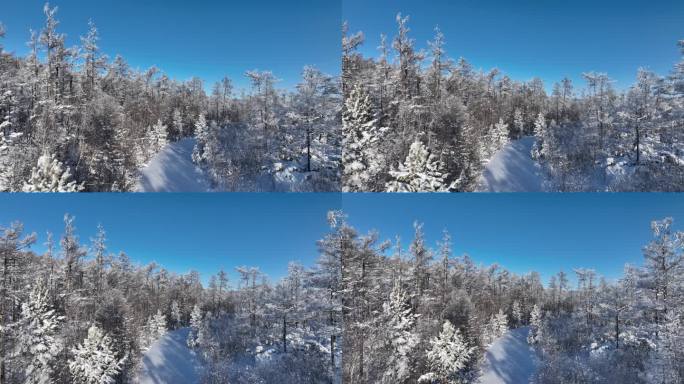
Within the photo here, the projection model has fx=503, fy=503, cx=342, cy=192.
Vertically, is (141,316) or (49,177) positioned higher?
(49,177)

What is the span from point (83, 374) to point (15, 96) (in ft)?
7.11

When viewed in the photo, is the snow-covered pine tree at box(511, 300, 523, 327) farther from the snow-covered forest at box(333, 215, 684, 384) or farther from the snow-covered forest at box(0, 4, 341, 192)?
the snow-covered forest at box(0, 4, 341, 192)

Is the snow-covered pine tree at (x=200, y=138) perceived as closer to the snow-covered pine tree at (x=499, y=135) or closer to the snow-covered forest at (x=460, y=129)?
the snow-covered forest at (x=460, y=129)

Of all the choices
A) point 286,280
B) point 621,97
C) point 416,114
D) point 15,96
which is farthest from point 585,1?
point 15,96

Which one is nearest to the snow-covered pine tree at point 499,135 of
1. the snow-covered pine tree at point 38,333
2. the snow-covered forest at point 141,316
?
the snow-covered forest at point 141,316

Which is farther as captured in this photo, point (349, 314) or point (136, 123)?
point (349, 314)

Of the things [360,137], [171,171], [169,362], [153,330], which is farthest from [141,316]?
[360,137]

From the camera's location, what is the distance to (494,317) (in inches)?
167

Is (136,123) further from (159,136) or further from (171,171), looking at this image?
(171,171)

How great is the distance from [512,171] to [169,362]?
306 cm

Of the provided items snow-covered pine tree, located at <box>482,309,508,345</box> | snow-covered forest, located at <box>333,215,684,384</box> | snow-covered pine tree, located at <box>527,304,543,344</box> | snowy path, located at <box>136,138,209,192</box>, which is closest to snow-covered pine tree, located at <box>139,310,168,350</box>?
snowy path, located at <box>136,138,209,192</box>

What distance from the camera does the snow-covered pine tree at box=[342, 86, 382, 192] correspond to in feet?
12.2

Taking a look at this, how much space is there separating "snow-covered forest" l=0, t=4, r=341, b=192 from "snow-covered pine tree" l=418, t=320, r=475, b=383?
5.36 feet

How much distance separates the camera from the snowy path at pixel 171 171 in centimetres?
365
